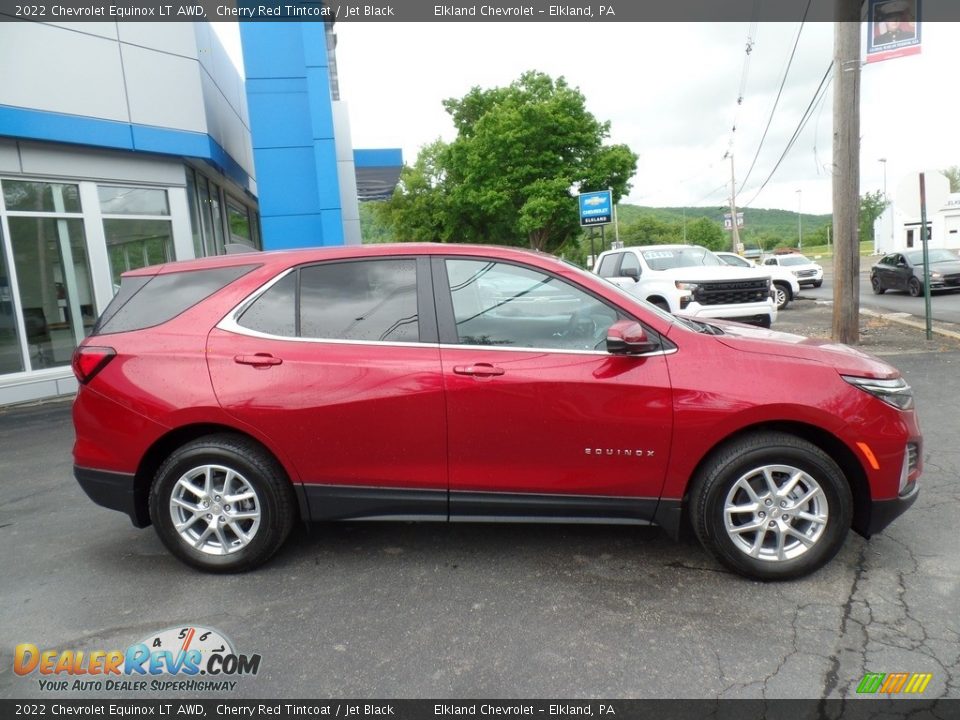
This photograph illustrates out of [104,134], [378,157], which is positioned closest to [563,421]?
[104,134]

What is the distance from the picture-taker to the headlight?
3.16 metres

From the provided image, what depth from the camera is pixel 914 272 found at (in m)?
18.4

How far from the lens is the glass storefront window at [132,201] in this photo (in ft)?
35.0

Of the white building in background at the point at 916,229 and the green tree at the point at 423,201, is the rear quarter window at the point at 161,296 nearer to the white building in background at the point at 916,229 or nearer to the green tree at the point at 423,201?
the white building in background at the point at 916,229

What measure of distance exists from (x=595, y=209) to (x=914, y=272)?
10956 millimetres

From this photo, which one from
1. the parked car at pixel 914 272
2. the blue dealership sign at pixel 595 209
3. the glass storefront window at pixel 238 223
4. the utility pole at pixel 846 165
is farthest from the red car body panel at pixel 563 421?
the blue dealership sign at pixel 595 209

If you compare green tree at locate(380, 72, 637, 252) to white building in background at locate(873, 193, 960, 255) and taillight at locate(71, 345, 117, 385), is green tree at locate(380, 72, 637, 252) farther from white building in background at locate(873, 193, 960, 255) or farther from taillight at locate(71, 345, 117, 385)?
taillight at locate(71, 345, 117, 385)

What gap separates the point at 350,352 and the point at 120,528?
7.44ft

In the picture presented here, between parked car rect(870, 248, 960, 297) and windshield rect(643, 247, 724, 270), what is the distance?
1005 cm

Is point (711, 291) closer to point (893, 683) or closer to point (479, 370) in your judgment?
point (479, 370)

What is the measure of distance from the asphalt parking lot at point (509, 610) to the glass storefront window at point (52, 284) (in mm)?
6961

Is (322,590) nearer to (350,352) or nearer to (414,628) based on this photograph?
(414,628)

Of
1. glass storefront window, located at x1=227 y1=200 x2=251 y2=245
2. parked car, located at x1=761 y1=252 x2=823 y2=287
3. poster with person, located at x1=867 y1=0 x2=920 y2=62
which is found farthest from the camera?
parked car, located at x1=761 y1=252 x2=823 y2=287

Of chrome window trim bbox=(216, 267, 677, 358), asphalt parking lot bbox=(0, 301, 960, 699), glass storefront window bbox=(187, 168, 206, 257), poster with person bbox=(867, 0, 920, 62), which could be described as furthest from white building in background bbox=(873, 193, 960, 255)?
glass storefront window bbox=(187, 168, 206, 257)
